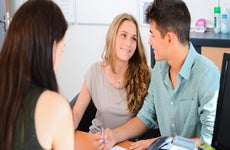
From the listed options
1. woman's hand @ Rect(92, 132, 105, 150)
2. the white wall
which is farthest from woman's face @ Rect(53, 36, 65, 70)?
the white wall

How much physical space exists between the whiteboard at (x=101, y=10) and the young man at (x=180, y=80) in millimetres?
1605

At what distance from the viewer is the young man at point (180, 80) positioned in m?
1.61

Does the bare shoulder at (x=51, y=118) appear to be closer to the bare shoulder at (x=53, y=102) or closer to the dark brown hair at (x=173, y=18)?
the bare shoulder at (x=53, y=102)

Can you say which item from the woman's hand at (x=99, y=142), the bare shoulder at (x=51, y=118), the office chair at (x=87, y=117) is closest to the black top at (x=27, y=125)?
the bare shoulder at (x=51, y=118)

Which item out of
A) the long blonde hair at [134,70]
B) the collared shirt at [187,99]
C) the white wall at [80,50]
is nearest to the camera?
the collared shirt at [187,99]

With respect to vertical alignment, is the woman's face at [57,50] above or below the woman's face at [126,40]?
above

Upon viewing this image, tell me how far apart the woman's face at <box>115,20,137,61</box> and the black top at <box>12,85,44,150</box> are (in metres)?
1.08

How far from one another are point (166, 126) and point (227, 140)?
64 centimetres

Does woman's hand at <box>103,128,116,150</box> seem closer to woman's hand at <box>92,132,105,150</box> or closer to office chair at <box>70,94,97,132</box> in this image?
woman's hand at <box>92,132,105,150</box>

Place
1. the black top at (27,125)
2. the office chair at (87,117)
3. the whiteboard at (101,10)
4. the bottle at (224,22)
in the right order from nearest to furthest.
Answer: the black top at (27,125), the office chair at (87,117), the bottle at (224,22), the whiteboard at (101,10)

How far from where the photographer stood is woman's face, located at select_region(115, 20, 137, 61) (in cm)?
210

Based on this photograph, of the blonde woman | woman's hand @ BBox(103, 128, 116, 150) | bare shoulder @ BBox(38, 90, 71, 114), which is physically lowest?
woman's hand @ BBox(103, 128, 116, 150)

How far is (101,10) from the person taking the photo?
11.4 ft

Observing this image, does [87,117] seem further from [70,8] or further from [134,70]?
[70,8]
